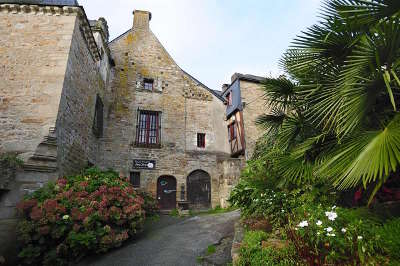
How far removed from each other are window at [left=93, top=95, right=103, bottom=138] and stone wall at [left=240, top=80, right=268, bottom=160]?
699 cm

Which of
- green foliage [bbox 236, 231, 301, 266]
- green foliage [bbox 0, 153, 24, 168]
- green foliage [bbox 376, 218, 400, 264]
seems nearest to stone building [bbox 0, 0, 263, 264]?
green foliage [bbox 0, 153, 24, 168]

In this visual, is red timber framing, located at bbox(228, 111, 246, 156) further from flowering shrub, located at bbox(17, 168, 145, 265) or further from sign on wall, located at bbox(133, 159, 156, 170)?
flowering shrub, located at bbox(17, 168, 145, 265)

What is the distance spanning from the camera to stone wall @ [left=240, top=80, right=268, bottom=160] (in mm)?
12282

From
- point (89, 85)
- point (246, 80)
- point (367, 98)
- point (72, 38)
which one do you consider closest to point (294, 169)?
point (367, 98)

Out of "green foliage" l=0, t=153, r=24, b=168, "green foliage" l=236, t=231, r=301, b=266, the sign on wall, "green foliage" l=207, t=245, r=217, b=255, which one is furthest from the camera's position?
the sign on wall

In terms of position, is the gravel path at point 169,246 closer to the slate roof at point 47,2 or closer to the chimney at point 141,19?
the slate roof at point 47,2

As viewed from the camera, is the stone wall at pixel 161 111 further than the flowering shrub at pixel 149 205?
Yes

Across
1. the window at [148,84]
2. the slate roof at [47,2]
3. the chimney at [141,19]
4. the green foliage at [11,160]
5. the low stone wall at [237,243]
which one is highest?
the chimney at [141,19]

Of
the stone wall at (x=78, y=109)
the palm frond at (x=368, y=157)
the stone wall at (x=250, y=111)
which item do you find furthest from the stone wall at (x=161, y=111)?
the palm frond at (x=368, y=157)

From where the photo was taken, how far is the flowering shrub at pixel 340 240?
7.66 feet

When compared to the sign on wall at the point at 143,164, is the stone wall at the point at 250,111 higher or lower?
higher

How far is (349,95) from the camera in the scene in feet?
9.39

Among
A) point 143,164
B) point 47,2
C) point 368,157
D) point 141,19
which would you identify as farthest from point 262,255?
point 141,19

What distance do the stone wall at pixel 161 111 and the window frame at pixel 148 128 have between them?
0.19 meters
